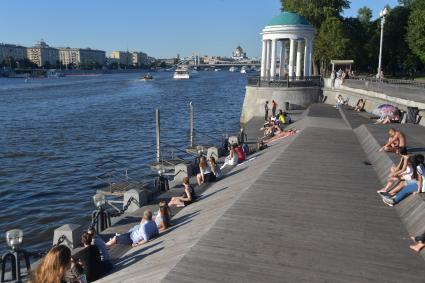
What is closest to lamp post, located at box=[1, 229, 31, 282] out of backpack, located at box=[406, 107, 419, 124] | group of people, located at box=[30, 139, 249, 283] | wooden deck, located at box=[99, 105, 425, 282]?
group of people, located at box=[30, 139, 249, 283]

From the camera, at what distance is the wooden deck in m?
7.46

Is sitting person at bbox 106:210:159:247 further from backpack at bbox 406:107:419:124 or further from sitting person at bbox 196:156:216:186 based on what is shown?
backpack at bbox 406:107:419:124

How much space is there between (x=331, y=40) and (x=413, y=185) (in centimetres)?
5015

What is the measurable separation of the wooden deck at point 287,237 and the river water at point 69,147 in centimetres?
777

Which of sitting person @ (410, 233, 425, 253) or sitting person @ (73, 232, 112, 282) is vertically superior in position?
sitting person @ (410, 233, 425, 253)

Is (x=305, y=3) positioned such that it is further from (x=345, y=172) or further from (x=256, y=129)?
(x=345, y=172)

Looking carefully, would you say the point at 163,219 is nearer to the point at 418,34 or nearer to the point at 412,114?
the point at 412,114

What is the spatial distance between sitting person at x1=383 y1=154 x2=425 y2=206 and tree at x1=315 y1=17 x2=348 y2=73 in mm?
49381

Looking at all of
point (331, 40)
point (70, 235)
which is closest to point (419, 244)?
point (70, 235)

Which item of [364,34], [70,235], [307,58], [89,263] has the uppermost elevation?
[364,34]

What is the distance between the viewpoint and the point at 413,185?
10.7 metres

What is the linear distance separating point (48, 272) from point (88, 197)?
55.2ft

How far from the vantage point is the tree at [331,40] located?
57.6 meters

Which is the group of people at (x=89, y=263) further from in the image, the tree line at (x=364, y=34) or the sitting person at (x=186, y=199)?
the tree line at (x=364, y=34)
